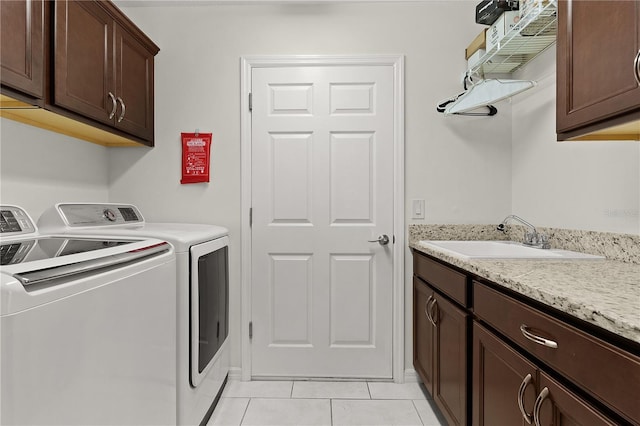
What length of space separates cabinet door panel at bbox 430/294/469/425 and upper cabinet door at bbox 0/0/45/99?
1.95 metres

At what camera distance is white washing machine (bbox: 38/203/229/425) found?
1512 millimetres

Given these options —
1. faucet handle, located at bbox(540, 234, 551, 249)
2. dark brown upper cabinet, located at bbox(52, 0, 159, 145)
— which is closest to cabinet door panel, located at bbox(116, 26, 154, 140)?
dark brown upper cabinet, located at bbox(52, 0, 159, 145)

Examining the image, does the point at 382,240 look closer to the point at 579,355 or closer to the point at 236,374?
the point at 236,374

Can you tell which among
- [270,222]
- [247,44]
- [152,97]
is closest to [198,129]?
[152,97]

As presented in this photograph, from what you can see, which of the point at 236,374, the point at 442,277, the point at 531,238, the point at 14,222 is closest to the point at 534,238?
the point at 531,238

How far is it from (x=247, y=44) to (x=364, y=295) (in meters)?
1.83

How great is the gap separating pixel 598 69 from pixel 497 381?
1.08 meters

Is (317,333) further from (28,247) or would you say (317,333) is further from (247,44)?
(247,44)

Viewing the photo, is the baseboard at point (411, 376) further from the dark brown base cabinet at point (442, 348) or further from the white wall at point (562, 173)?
the white wall at point (562, 173)

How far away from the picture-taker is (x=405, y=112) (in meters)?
2.24

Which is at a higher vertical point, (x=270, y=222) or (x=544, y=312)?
(x=270, y=222)

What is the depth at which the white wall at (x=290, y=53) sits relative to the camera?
2232mm

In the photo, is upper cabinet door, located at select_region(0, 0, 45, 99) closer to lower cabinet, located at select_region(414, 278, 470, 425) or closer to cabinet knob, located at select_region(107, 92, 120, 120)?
cabinet knob, located at select_region(107, 92, 120, 120)

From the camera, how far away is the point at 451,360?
157 cm
